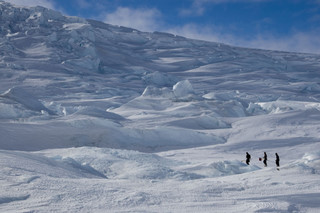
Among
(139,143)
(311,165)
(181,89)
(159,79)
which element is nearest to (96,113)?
(139,143)

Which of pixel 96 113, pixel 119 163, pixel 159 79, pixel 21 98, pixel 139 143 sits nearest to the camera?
pixel 119 163

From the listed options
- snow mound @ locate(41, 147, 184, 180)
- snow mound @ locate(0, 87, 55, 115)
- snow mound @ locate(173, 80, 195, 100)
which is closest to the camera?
snow mound @ locate(41, 147, 184, 180)

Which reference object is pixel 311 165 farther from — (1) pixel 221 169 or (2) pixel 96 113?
(2) pixel 96 113

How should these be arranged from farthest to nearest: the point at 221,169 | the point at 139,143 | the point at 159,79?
the point at 159,79, the point at 139,143, the point at 221,169

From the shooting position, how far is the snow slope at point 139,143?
4.79m

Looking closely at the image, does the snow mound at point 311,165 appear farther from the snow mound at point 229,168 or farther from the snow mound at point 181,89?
the snow mound at point 181,89

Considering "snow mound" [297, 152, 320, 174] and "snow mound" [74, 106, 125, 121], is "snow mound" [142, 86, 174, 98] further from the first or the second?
"snow mound" [297, 152, 320, 174]

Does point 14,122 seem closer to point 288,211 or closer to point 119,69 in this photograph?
point 288,211

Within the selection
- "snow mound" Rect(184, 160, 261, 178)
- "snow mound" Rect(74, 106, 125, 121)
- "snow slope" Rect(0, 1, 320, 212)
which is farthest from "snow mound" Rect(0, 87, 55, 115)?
"snow mound" Rect(184, 160, 261, 178)

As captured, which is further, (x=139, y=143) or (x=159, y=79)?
(x=159, y=79)

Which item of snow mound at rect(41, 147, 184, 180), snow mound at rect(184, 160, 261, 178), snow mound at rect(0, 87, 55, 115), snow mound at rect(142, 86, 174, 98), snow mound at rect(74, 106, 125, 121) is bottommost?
snow mound at rect(184, 160, 261, 178)

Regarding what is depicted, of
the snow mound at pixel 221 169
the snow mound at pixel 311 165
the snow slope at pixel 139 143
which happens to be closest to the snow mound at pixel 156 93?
the snow slope at pixel 139 143

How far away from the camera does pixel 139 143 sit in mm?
15086

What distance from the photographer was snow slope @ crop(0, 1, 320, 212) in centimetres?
479
